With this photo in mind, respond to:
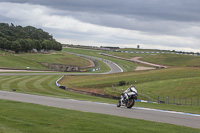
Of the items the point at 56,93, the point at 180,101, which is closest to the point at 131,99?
the point at 180,101

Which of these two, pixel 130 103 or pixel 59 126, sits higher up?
pixel 59 126

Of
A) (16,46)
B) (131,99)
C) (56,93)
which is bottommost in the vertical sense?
(56,93)

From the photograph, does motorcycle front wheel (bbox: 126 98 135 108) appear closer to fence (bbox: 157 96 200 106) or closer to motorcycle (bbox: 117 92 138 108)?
motorcycle (bbox: 117 92 138 108)

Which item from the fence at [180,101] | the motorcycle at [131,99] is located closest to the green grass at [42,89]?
the fence at [180,101]

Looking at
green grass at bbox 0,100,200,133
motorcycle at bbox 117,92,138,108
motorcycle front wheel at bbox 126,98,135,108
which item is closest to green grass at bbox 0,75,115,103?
motorcycle at bbox 117,92,138,108

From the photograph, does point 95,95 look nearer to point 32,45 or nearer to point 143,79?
point 143,79

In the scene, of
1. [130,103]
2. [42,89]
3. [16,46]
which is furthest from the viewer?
[16,46]

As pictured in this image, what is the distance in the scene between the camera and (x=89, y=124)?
38.8ft

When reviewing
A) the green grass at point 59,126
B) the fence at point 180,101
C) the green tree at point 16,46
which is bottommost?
the fence at point 180,101

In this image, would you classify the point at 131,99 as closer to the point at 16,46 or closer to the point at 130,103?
the point at 130,103

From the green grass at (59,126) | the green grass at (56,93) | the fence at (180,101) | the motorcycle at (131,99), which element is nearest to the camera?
the green grass at (59,126)

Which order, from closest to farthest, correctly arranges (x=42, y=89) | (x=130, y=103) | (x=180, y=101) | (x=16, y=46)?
(x=130, y=103)
(x=180, y=101)
(x=42, y=89)
(x=16, y=46)

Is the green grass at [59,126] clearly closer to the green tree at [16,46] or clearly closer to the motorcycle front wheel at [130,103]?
the motorcycle front wheel at [130,103]

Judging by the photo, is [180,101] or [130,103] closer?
[130,103]
